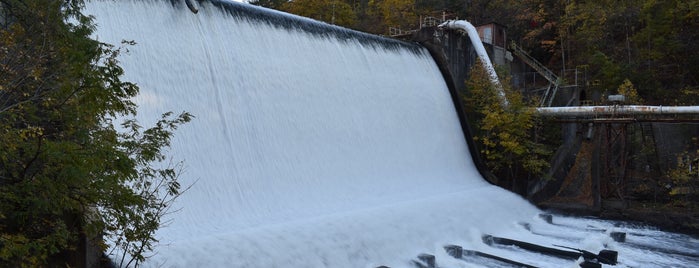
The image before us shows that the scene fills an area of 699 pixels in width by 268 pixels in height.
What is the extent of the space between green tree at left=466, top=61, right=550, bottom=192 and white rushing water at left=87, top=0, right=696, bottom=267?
166 centimetres

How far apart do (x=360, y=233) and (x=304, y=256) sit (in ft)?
5.53

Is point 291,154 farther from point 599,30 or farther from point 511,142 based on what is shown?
point 599,30

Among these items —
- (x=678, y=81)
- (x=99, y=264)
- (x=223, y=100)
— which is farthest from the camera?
(x=678, y=81)

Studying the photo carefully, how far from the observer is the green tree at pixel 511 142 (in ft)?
56.7

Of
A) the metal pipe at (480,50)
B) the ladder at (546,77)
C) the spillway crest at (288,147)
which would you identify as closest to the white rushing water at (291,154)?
the spillway crest at (288,147)

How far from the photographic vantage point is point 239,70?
1121cm

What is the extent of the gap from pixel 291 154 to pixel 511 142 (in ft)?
28.9

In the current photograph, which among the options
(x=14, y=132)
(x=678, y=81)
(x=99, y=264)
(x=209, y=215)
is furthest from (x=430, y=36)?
(x=14, y=132)

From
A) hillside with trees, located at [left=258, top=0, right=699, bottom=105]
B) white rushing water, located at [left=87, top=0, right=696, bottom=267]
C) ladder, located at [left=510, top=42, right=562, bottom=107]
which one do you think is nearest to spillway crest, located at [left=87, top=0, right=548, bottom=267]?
white rushing water, located at [left=87, top=0, right=696, bottom=267]

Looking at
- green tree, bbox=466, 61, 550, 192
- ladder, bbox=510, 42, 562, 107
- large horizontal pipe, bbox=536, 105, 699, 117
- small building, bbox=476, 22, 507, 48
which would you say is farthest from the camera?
small building, bbox=476, 22, 507, 48

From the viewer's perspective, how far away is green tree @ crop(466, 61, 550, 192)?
17297mm

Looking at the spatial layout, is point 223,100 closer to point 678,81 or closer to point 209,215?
point 209,215

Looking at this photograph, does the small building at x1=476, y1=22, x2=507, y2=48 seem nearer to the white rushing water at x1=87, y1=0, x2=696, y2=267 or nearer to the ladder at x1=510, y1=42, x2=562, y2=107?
the ladder at x1=510, y1=42, x2=562, y2=107

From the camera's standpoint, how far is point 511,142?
17172 millimetres
